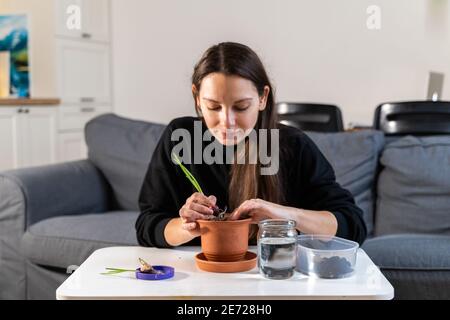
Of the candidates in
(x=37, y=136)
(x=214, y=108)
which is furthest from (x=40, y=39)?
(x=214, y=108)

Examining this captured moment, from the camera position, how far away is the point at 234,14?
350 cm

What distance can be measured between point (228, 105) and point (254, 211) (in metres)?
0.18

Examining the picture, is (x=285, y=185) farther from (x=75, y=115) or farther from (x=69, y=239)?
(x=75, y=115)

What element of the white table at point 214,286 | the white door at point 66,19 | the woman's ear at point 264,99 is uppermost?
the white door at point 66,19

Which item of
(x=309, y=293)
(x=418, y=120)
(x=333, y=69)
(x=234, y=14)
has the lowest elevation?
(x=309, y=293)

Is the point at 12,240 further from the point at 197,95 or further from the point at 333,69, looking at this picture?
the point at 333,69

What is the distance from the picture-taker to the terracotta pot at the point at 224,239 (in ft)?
3.07

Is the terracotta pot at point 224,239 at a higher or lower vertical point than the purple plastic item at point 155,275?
higher

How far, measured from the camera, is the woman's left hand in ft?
3.19

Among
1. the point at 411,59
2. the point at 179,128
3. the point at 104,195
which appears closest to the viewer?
the point at 179,128

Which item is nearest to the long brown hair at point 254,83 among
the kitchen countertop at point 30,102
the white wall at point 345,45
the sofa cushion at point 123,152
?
the sofa cushion at point 123,152

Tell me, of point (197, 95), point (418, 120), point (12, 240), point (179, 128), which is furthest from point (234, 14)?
point (197, 95)

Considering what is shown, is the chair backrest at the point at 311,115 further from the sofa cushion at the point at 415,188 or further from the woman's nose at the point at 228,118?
the woman's nose at the point at 228,118

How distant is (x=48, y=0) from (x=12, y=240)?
2472 millimetres
